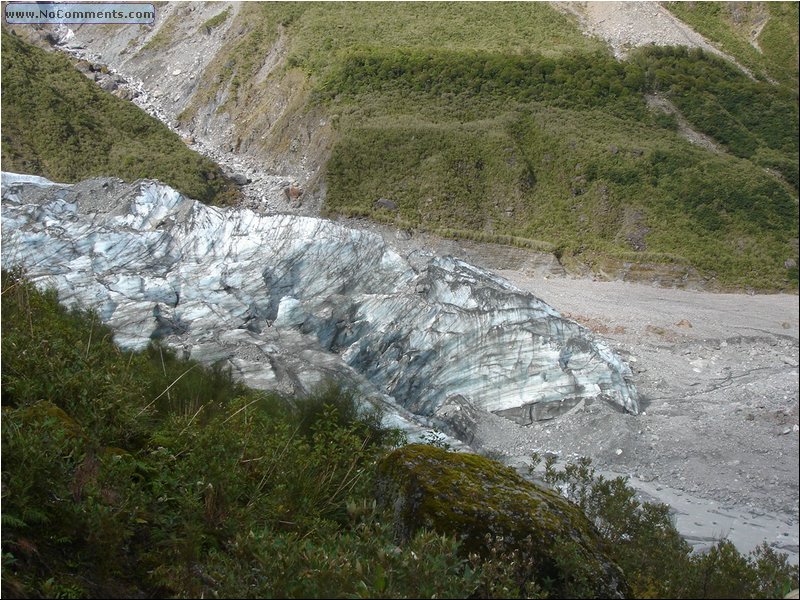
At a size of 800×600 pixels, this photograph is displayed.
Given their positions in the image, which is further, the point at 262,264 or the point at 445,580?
the point at 262,264

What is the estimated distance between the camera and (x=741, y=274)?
50.3 feet

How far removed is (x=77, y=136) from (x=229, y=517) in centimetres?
3076

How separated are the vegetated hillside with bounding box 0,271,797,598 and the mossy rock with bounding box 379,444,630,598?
1 cm

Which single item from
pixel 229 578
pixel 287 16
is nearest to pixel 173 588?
pixel 229 578

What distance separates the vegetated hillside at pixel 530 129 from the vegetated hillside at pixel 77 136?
5605 mm

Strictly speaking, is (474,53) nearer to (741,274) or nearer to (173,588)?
(741,274)

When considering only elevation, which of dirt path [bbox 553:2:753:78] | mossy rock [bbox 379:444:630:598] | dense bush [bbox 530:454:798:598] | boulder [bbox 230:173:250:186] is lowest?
boulder [bbox 230:173:250:186]

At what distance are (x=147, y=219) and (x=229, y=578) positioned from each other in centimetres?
1708

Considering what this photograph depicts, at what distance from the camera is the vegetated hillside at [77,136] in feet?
91.7

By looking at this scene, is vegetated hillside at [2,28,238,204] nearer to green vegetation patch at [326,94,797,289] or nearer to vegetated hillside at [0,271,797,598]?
green vegetation patch at [326,94,797,289]

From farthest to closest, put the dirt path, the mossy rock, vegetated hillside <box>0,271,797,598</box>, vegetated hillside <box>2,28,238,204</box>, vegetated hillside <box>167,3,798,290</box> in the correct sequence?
the dirt path, vegetated hillside <box>2,28,238,204</box>, vegetated hillside <box>167,3,798,290</box>, the mossy rock, vegetated hillside <box>0,271,797,598</box>

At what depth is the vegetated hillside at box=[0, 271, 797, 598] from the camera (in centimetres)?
246

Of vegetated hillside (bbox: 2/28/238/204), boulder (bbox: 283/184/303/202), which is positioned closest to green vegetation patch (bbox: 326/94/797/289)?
boulder (bbox: 283/184/303/202)

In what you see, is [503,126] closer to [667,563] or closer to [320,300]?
[320,300]
